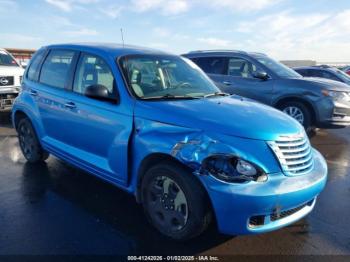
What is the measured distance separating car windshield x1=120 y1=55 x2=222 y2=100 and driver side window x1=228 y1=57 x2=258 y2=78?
3.74 metres

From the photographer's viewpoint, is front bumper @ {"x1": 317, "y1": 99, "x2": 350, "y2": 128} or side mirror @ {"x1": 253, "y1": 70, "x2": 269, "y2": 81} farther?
side mirror @ {"x1": 253, "y1": 70, "x2": 269, "y2": 81}

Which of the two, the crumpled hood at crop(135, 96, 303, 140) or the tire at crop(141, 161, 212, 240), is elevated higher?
the crumpled hood at crop(135, 96, 303, 140)

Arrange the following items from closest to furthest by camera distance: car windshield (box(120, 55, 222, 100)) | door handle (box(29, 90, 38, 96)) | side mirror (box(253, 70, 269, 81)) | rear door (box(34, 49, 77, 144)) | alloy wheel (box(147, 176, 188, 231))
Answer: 1. alloy wheel (box(147, 176, 188, 231))
2. car windshield (box(120, 55, 222, 100))
3. rear door (box(34, 49, 77, 144))
4. door handle (box(29, 90, 38, 96))
5. side mirror (box(253, 70, 269, 81))

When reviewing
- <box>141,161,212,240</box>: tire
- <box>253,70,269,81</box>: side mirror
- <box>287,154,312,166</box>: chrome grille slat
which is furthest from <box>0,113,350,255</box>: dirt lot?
<box>253,70,269,81</box>: side mirror

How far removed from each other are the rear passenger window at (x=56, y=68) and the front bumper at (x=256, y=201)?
2.61 m

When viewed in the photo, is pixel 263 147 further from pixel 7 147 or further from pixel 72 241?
pixel 7 147

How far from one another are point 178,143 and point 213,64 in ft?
19.3

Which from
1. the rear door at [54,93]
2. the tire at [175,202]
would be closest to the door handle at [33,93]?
the rear door at [54,93]

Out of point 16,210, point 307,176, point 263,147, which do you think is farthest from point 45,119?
point 307,176

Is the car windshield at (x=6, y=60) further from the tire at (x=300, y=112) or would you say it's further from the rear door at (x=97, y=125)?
the tire at (x=300, y=112)

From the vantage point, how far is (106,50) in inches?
159

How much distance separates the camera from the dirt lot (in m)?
3.15

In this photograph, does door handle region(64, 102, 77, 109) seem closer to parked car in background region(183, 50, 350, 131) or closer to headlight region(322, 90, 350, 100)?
parked car in background region(183, 50, 350, 131)

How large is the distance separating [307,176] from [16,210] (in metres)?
3.14
